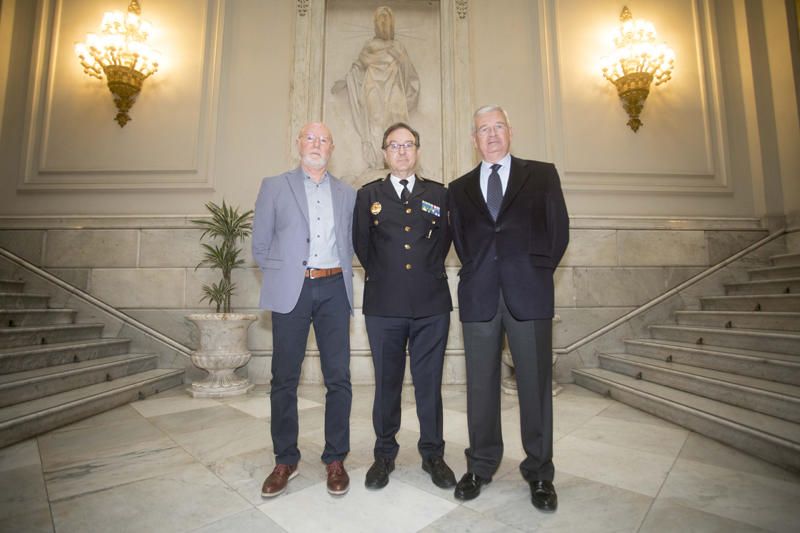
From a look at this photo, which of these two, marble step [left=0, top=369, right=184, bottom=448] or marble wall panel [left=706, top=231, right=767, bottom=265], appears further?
marble wall panel [left=706, top=231, right=767, bottom=265]

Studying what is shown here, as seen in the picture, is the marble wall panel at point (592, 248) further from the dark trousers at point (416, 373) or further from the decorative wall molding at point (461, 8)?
the dark trousers at point (416, 373)

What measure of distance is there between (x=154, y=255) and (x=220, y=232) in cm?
116

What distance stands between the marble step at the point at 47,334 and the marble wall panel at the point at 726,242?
772 centimetres

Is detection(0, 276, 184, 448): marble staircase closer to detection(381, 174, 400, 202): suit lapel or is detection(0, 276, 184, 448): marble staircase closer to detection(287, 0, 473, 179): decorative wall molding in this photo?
detection(381, 174, 400, 202): suit lapel

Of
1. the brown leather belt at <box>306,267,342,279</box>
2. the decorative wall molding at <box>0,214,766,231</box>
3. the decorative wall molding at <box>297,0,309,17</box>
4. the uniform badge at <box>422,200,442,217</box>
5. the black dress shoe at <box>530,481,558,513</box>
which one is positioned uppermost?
the decorative wall molding at <box>297,0,309,17</box>

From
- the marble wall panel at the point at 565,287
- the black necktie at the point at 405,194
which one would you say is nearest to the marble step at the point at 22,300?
the black necktie at the point at 405,194

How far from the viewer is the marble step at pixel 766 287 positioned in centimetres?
406

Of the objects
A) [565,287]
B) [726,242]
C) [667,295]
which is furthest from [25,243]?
[726,242]

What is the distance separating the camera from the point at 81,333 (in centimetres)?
431

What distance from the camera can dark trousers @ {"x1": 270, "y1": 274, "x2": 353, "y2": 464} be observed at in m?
1.93

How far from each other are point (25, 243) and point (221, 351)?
3.23 meters

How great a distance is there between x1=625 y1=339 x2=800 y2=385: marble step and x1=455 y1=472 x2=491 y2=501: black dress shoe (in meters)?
2.73

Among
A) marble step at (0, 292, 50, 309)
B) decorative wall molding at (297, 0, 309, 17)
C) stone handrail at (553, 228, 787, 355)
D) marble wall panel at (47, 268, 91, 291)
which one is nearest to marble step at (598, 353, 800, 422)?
stone handrail at (553, 228, 787, 355)

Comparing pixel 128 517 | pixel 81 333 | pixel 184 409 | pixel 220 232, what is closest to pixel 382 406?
pixel 128 517
